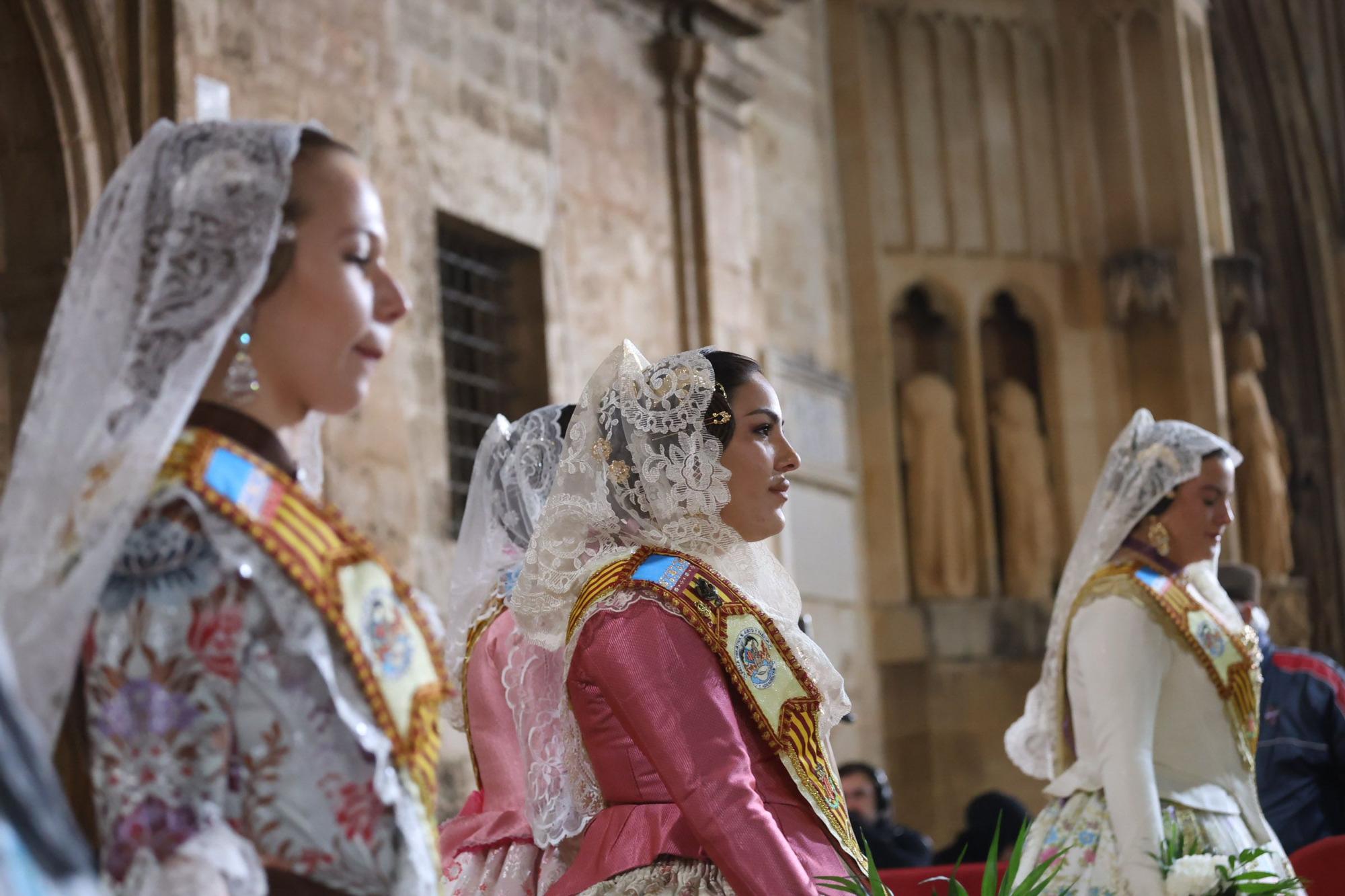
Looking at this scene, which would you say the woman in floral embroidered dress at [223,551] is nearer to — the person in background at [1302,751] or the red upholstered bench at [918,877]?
the red upholstered bench at [918,877]

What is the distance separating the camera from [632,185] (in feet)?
33.9

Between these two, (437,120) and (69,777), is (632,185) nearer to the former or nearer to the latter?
(437,120)

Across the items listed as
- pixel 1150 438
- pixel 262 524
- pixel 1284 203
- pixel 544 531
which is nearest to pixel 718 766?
pixel 544 531

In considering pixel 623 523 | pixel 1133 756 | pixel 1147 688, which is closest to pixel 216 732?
pixel 623 523

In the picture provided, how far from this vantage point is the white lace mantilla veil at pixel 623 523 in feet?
11.2

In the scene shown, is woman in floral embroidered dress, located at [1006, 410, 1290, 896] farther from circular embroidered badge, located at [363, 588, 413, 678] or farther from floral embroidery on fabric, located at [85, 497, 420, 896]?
floral embroidery on fabric, located at [85, 497, 420, 896]

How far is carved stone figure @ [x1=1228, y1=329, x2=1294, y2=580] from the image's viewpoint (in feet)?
44.5

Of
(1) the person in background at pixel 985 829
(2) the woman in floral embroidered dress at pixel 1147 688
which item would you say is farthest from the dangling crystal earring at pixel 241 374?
(1) the person in background at pixel 985 829

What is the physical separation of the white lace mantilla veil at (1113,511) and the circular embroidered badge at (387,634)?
2.97 metres

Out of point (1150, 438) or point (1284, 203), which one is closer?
point (1150, 438)

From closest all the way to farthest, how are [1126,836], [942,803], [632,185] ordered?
[1126,836] < [632,185] < [942,803]

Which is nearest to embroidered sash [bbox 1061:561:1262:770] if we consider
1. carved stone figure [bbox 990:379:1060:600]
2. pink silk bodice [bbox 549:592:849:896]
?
pink silk bodice [bbox 549:592:849:896]

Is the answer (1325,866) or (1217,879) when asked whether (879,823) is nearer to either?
(1325,866)

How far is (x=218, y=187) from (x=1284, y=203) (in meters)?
15.7
